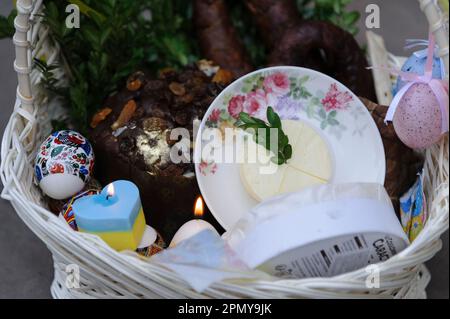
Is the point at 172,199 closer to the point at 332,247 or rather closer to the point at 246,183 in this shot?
the point at 246,183

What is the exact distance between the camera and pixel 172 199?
0.91m

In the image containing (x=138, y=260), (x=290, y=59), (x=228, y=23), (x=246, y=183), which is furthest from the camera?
(x=228, y=23)

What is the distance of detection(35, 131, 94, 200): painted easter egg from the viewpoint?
2.84ft

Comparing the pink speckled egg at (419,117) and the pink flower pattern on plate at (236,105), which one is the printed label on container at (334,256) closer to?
the pink speckled egg at (419,117)

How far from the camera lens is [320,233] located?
2.30 ft

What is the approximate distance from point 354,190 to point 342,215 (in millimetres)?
48

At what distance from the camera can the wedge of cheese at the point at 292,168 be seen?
876 millimetres

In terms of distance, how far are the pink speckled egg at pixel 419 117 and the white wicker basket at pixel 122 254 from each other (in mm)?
32

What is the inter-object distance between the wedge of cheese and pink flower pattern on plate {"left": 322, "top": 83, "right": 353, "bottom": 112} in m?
0.07

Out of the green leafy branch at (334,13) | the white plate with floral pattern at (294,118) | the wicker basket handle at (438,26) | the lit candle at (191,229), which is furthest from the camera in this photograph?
the green leafy branch at (334,13)

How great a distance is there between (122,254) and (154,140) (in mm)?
238

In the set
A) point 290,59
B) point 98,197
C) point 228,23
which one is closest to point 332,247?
point 98,197

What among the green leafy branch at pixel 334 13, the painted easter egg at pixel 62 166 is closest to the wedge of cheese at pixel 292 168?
the painted easter egg at pixel 62 166
